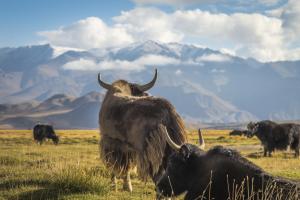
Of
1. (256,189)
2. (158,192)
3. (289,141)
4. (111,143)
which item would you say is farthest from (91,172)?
(289,141)

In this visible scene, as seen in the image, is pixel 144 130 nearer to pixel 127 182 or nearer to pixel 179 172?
pixel 179 172

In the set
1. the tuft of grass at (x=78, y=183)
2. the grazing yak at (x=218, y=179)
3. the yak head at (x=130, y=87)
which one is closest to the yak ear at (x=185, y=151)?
the grazing yak at (x=218, y=179)

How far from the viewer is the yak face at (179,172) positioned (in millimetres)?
7789

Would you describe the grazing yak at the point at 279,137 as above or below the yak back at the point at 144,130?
below

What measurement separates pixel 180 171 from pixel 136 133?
6.68 ft

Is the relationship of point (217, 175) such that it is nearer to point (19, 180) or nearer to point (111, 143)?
point (111, 143)

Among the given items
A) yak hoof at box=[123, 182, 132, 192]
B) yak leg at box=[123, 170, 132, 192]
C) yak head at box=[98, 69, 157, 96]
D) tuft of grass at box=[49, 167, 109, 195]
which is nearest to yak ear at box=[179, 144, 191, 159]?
tuft of grass at box=[49, 167, 109, 195]

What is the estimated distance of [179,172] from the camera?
7828mm

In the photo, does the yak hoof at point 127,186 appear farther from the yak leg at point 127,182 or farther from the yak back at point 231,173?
the yak back at point 231,173

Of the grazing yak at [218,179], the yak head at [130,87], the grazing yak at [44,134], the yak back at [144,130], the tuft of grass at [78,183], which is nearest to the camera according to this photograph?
the grazing yak at [218,179]

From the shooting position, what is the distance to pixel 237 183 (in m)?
7.25

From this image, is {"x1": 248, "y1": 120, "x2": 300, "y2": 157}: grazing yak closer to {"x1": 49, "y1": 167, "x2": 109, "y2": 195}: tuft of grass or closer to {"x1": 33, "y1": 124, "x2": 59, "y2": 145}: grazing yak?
{"x1": 49, "y1": 167, "x2": 109, "y2": 195}: tuft of grass

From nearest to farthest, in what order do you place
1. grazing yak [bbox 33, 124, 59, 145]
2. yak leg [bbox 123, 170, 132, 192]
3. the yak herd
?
1. the yak herd
2. yak leg [bbox 123, 170, 132, 192]
3. grazing yak [bbox 33, 124, 59, 145]

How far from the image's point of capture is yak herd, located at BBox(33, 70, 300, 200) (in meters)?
7.10
